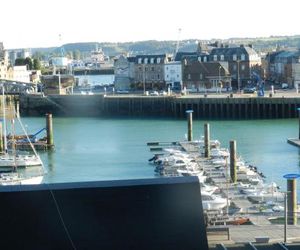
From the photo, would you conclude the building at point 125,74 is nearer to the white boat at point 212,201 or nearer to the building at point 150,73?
the building at point 150,73

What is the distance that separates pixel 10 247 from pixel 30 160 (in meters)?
16.7

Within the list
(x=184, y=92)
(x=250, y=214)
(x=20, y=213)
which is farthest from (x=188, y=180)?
(x=184, y=92)

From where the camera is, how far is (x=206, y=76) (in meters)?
45.6

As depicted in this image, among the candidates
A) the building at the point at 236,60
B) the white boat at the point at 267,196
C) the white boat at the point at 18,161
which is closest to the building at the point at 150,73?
the building at the point at 236,60

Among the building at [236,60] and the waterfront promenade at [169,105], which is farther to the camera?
the building at [236,60]

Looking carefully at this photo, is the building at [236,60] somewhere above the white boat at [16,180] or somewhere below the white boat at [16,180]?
above

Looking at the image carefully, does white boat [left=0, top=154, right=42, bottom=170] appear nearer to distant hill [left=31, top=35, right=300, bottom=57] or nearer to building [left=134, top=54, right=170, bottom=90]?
building [left=134, top=54, right=170, bottom=90]

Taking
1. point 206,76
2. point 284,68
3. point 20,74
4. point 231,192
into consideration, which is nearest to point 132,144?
point 231,192

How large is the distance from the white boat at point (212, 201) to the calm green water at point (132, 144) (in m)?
3.30

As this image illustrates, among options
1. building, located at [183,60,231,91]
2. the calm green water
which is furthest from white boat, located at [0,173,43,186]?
building, located at [183,60,231,91]

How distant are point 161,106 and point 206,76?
26.7ft

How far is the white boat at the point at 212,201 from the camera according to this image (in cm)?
1369

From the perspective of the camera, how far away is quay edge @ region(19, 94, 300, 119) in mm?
35594

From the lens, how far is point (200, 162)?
20.9m
